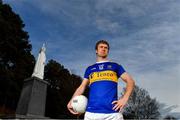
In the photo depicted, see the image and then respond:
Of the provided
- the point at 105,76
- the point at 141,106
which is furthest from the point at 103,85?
the point at 141,106

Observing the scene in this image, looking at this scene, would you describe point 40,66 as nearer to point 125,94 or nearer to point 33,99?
point 33,99

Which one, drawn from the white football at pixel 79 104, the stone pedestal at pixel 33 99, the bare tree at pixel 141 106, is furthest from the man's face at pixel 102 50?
the bare tree at pixel 141 106

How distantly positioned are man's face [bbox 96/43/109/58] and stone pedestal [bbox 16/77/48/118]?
46.1ft

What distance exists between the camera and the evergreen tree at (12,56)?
3569 cm

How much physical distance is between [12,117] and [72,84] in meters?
36.2

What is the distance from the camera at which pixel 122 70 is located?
13.8 feet

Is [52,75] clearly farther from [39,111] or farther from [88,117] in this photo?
[88,117]

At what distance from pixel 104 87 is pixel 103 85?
0.04 metres

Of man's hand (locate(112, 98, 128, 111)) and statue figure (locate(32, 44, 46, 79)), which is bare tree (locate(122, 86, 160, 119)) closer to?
statue figure (locate(32, 44, 46, 79))

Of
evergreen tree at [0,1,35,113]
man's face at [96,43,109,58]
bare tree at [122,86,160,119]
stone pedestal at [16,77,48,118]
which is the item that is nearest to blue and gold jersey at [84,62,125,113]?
man's face at [96,43,109,58]

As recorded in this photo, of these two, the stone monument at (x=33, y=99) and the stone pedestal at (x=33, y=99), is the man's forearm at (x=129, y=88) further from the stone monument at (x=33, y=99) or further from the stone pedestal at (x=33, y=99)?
the stone pedestal at (x=33, y=99)

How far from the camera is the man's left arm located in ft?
12.6

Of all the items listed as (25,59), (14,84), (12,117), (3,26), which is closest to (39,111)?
(12,117)

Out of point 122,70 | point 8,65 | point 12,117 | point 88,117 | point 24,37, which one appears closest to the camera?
point 88,117
